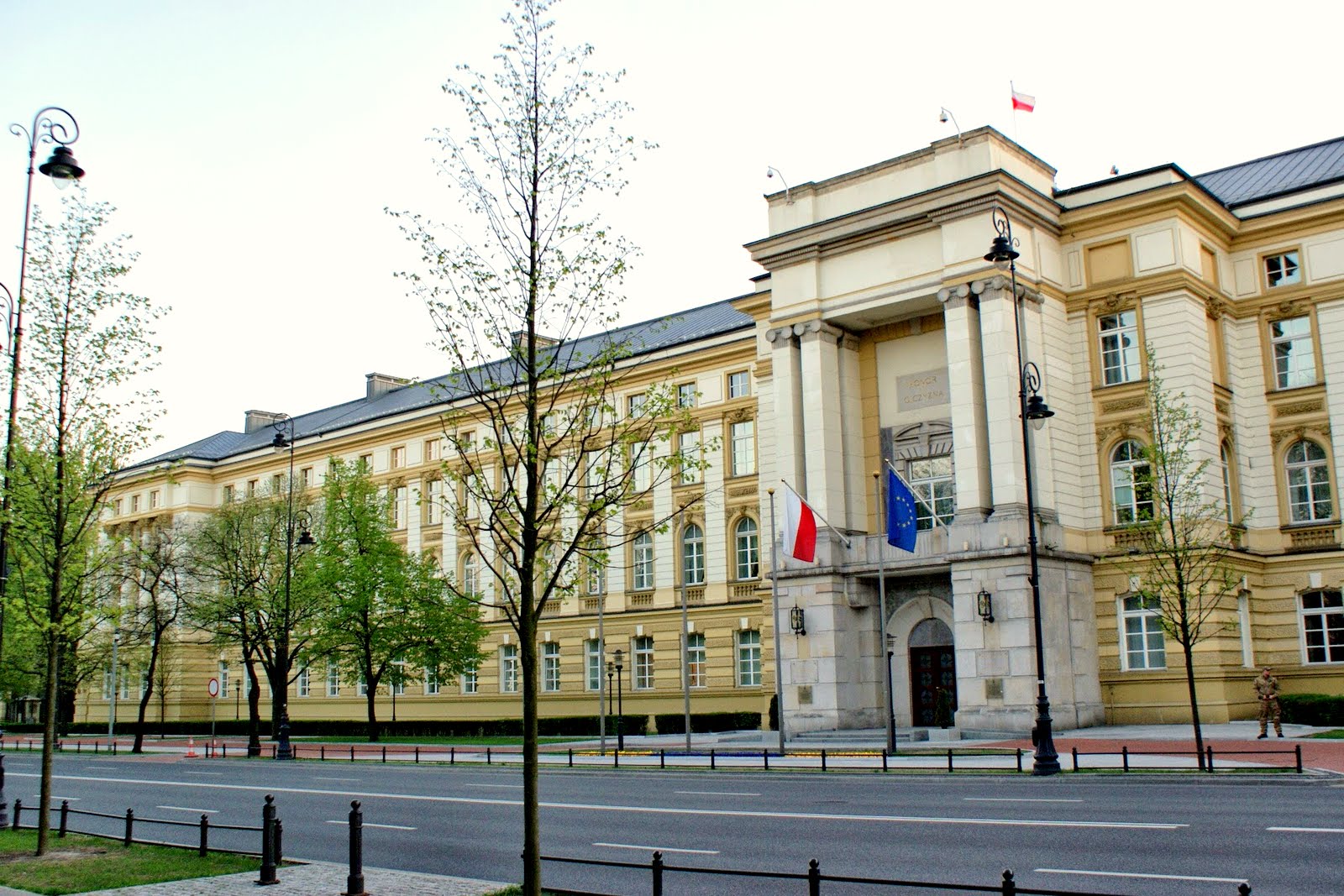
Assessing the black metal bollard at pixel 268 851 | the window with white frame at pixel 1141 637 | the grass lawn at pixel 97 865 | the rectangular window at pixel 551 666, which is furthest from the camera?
the rectangular window at pixel 551 666

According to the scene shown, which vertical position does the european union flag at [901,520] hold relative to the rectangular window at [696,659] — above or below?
above

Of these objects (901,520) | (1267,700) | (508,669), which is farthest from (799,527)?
(508,669)

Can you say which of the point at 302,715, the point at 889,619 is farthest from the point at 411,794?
the point at 302,715

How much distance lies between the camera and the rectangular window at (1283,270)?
137 ft

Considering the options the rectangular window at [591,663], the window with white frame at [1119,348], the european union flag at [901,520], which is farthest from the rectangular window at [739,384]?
the european union flag at [901,520]

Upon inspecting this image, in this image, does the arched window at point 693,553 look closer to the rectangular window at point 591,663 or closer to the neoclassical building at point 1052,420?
the rectangular window at point 591,663

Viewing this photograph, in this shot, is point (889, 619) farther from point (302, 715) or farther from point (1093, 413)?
point (302, 715)

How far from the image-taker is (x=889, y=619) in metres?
42.2

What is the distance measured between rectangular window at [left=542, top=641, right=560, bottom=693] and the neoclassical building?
1651 cm

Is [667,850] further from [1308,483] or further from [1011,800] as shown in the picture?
[1308,483]

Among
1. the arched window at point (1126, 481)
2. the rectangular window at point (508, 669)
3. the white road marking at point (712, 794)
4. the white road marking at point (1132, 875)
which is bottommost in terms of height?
the white road marking at point (712, 794)

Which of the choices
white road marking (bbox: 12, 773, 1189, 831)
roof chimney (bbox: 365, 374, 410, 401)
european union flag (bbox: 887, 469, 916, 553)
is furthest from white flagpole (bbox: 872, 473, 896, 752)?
roof chimney (bbox: 365, 374, 410, 401)

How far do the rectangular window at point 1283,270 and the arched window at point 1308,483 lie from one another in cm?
561

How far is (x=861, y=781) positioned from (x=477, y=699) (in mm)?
41042
